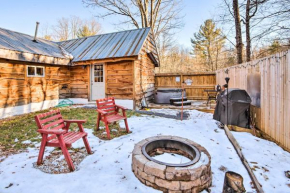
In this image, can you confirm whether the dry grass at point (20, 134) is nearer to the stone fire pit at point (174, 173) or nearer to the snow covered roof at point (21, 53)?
the stone fire pit at point (174, 173)

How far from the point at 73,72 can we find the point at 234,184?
30.5 ft

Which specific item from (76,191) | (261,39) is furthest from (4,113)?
(261,39)

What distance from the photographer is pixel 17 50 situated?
20.2 ft

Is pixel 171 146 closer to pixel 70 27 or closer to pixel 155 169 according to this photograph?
pixel 155 169

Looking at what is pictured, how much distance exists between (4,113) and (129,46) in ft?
19.8

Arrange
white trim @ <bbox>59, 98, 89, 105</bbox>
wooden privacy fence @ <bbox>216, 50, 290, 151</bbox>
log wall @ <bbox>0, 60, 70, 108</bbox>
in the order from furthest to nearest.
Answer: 1. white trim @ <bbox>59, 98, 89, 105</bbox>
2. log wall @ <bbox>0, 60, 70, 108</bbox>
3. wooden privacy fence @ <bbox>216, 50, 290, 151</bbox>

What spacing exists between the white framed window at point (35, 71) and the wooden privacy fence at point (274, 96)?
897 centimetres

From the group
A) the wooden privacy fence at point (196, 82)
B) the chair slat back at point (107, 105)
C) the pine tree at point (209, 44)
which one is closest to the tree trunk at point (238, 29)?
the wooden privacy fence at point (196, 82)

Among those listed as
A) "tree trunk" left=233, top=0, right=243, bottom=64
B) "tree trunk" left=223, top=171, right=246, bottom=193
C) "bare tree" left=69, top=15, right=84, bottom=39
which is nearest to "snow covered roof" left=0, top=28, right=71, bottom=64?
"tree trunk" left=223, top=171, right=246, bottom=193

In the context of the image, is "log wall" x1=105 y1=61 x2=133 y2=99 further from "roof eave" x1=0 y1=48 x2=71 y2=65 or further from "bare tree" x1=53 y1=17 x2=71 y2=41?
"bare tree" x1=53 y1=17 x2=71 y2=41

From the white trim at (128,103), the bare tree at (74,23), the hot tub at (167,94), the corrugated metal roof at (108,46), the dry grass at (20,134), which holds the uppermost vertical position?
the bare tree at (74,23)

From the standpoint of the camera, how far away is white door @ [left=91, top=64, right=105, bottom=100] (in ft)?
28.7

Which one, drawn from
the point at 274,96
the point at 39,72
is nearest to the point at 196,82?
the point at 274,96

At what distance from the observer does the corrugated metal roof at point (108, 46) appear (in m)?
7.83
